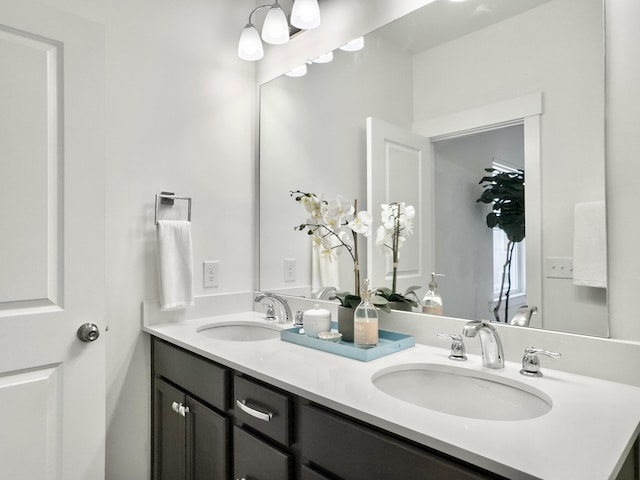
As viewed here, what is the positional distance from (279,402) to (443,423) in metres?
0.43

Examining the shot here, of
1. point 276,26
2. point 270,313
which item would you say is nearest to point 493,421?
point 270,313

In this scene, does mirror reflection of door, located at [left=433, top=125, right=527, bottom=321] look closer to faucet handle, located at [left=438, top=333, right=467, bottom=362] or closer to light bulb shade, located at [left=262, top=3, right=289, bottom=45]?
faucet handle, located at [left=438, top=333, right=467, bottom=362]

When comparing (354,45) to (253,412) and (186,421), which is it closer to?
(253,412)

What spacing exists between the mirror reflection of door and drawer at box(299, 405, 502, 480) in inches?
23.5

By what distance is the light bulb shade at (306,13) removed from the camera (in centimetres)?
168

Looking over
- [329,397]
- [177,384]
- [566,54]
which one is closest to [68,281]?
[177,384]

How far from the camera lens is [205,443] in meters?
1.30

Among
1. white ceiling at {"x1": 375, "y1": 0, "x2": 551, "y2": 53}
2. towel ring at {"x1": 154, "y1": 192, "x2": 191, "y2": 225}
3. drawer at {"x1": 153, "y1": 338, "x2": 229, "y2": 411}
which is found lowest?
drawer at {"x1": 153, "y1": 338, "x2": 229, "y2": 411}

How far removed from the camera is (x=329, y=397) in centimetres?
89

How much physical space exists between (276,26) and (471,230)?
3.98 feet

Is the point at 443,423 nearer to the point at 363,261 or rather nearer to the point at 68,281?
the point at 363,261

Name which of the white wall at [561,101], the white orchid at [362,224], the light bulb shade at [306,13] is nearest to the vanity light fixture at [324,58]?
the light bulb shade at [306,13]

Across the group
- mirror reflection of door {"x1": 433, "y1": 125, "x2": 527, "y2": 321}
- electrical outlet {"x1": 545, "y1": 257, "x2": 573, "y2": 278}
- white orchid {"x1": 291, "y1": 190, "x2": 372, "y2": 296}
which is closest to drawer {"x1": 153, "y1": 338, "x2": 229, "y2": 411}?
white orchid {"x1": 291, "y1": 190, "x2": 372, "y2": 296}

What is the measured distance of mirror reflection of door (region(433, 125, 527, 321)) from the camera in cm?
120
